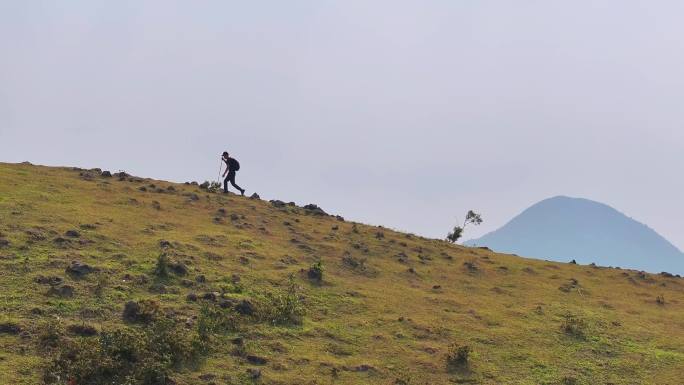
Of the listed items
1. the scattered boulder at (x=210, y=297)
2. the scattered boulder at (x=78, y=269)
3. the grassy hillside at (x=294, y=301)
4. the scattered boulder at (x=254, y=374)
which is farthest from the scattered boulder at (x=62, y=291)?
the scattered boulder at (x=254, y=374)

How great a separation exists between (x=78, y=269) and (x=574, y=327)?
18327mm

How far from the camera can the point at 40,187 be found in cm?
A: 3516

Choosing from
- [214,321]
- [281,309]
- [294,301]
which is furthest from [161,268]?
[294,301]

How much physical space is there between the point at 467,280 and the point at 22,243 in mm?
20226

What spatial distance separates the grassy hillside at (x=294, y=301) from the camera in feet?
62.2

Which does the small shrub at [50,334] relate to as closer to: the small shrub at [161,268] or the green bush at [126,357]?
the green bush at [126,357]

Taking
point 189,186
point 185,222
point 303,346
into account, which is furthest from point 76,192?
point 303,346

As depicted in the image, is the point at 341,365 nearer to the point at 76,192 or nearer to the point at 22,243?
the point at 22,243

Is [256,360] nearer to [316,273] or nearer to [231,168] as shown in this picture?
[316,273]

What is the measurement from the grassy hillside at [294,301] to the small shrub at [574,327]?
11 centimetres

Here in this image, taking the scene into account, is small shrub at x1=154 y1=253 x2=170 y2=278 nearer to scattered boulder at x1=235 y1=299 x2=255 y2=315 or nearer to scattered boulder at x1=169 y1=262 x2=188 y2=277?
scattered boulder at x1=169 y1=262 x2=188 y2=277

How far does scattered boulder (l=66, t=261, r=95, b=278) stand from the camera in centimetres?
2208

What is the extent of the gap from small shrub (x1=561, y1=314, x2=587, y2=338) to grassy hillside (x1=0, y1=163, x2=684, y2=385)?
11 cm

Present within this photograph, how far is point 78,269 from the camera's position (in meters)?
22.2
